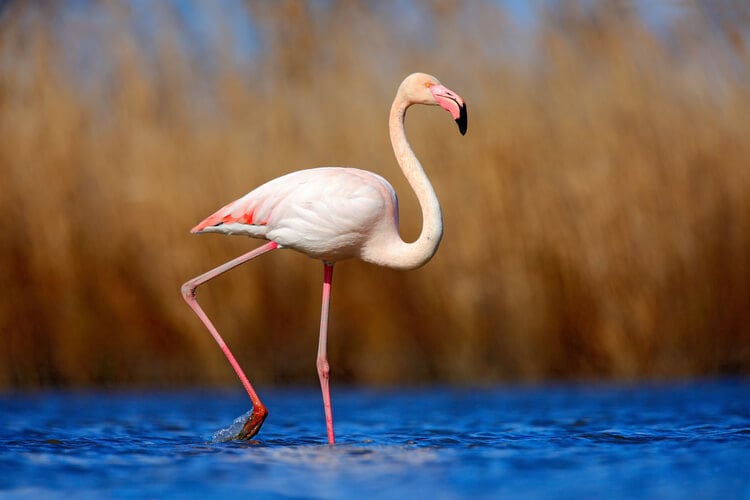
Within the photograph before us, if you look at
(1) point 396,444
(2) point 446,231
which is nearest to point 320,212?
(1) point 396,444

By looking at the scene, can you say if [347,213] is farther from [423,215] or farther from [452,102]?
[452,102]

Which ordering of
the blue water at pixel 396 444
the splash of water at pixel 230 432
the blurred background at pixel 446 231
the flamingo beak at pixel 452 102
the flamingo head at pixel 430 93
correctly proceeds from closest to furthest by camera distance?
the blue water at pixel 396 444, the flamingo beak at pixel 452 102, the flamingo head at pixel 430 93, the splash of water at pixel 230 432, the blurred background at pixel 446 231

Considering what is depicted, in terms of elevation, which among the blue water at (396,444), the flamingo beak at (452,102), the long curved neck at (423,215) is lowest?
the blue water at (396,444)

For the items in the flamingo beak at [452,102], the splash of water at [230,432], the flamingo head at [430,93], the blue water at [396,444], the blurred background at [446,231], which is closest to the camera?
the blue water at [396,444]

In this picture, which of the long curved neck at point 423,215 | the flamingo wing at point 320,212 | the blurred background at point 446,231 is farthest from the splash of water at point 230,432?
the blurred background at point 446,231

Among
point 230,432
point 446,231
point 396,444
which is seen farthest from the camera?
point 446,231

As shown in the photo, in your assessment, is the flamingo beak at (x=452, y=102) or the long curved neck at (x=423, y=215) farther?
the long curved neck at (x=423, y=215)

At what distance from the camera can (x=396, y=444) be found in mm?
5531

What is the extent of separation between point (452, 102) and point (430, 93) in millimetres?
163

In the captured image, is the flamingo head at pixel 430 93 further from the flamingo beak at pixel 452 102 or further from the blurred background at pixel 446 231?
the blurred background at pixel 446 231

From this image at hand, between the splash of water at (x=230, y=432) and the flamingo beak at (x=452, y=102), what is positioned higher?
the flamingo beak at (x=452, y=102)

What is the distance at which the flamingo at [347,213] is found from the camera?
5621 mm

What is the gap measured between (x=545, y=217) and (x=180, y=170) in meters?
2.58

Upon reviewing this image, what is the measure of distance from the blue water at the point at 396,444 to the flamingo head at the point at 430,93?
5.15ft
